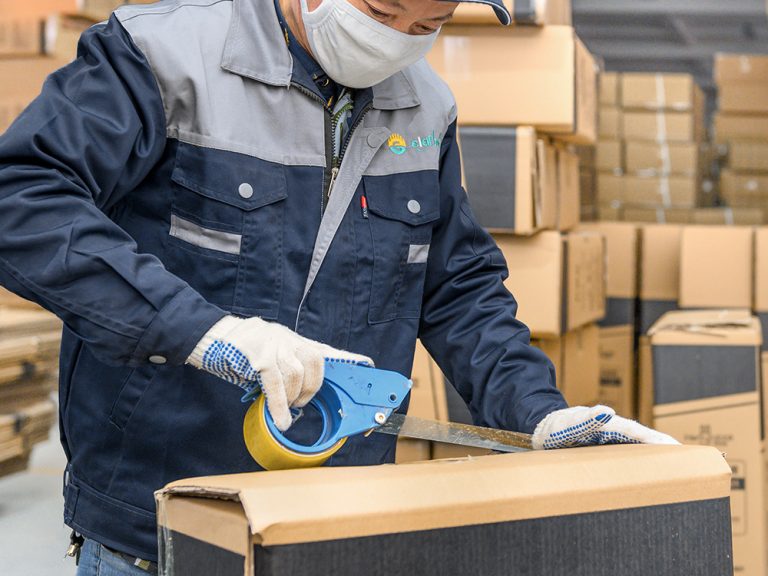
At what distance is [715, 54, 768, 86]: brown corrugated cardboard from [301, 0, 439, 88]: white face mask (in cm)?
491

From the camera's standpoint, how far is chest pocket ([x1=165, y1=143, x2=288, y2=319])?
4.33 ft

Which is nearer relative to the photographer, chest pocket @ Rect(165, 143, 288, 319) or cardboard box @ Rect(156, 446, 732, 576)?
cardboard box @ Rect(156, 446, 732, 576)

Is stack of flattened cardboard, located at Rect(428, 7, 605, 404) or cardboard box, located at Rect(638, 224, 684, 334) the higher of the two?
stack of flattened cardboard, located at Rect(428, 7, 605, 404)

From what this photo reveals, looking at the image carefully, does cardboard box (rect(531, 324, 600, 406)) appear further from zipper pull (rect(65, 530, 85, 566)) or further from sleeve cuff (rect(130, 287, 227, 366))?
sleeve cuff (rect(130, 287, 227, 366))

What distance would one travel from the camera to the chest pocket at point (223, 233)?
4.33ft

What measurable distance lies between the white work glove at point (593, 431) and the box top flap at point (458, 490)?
4.2 inches

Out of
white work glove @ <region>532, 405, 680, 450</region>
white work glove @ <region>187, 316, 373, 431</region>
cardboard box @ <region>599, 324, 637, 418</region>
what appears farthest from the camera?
cardboard box @ <region>599, 324, 637, 418</region>

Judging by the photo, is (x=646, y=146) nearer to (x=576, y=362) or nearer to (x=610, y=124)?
(x=610, y=124)

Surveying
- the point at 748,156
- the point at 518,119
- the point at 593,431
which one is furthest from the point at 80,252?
the point at 748,156

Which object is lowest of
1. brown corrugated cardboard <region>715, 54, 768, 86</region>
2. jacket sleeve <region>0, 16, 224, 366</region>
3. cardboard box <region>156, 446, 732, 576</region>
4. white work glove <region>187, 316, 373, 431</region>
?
cardboard box <region>156, 446, 732, 576</region>

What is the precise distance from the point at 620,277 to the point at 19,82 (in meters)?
2.63

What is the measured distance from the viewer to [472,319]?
160 centimetres

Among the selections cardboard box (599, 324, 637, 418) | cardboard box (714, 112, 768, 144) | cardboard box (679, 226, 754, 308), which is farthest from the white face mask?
cardboard box (714, 112, 768, 144)

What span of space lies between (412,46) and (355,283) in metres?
0.35
